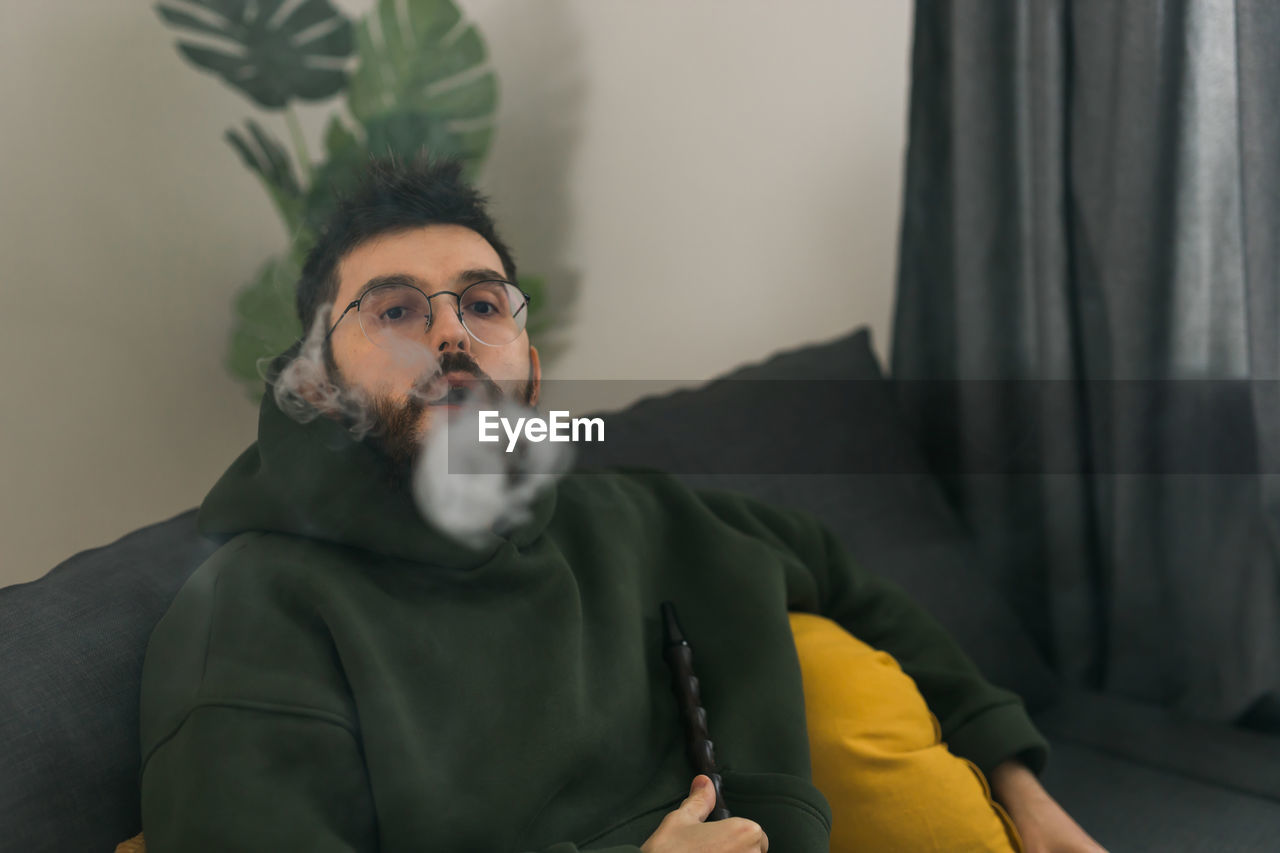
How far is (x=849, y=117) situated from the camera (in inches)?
63.9

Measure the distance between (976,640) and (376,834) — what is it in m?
0.86

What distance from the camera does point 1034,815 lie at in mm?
956

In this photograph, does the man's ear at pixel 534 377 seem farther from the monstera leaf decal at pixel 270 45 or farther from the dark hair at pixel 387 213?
the monstera leaf decal at pixel 270 45

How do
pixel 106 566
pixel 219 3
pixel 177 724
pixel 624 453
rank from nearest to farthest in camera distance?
1. pixel 177 724
2. pixel 106 566
3. pixel 624 453
4. pixel 219 3

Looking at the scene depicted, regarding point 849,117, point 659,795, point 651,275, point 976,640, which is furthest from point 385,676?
point 849,117

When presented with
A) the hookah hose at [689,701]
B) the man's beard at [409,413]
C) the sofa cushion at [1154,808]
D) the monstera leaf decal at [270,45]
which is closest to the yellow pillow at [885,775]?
the hookah hose at [689,701]

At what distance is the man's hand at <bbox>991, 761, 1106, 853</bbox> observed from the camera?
929mm

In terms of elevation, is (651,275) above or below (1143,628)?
above

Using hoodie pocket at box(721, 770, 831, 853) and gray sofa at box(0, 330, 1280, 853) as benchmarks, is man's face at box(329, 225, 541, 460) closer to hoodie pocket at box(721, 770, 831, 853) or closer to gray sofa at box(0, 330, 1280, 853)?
gray sofa at box(0, 330, 1280, 853)

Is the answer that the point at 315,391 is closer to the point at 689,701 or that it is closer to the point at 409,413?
the point at 409,413

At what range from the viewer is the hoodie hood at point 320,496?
0.70 meters

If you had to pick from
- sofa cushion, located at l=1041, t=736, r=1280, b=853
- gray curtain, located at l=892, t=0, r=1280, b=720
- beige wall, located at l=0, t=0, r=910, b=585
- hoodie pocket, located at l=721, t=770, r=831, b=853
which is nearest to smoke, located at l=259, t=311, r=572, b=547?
hoodie pocket, located at l=721, t=770, r=831, b=853

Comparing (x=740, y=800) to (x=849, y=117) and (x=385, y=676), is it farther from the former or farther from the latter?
(x=849, y=117)

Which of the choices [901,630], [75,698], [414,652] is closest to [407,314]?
[414,652]
